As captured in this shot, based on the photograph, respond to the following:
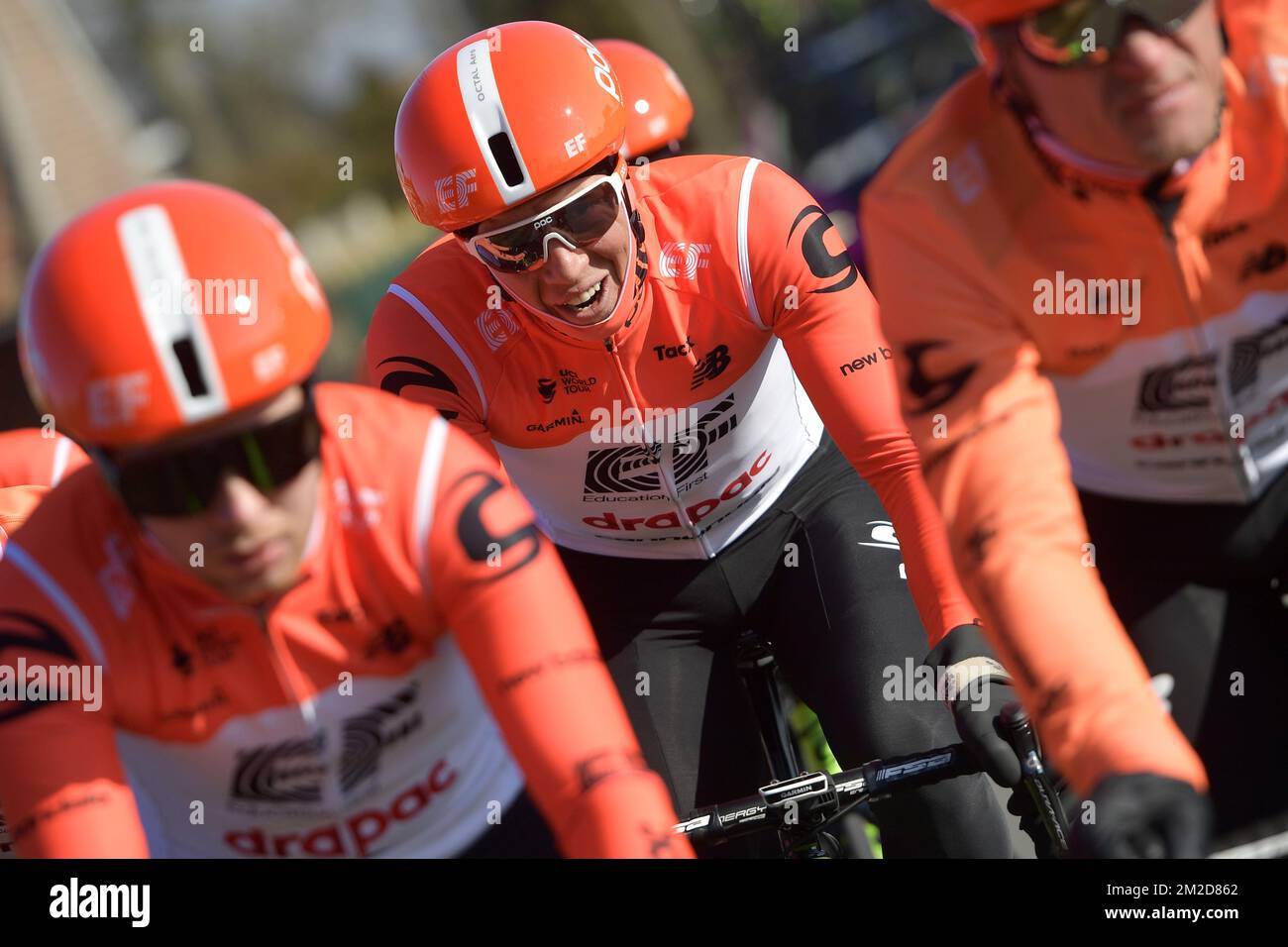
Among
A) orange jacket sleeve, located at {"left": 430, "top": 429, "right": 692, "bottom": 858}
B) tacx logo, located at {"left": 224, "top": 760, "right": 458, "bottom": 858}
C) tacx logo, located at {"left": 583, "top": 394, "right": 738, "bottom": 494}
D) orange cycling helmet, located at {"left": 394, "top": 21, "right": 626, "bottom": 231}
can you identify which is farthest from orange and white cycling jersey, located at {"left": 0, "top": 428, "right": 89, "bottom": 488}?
orange jacket sleeve, located at {"left": 430, "top": 429, "right": 692, "bottom": 858}

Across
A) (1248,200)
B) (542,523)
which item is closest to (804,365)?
(542,523)

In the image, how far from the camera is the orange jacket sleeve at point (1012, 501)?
320 centimetres

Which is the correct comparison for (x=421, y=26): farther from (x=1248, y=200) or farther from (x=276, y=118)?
(x=1248, y=200)

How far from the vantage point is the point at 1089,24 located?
11.0ft

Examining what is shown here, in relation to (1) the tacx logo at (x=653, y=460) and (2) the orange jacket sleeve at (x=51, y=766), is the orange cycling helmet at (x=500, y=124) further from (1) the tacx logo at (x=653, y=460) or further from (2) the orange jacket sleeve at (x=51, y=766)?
(2) the orange jacket sleeve at (x=51, y=766)

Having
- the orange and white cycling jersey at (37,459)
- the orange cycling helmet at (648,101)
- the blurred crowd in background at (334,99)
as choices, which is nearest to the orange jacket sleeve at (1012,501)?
the orange and white cycling jersey at (37,459)

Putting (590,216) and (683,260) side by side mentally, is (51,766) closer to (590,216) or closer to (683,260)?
(590,216)

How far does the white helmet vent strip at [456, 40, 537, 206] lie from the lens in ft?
16.1

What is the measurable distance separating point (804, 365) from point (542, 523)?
1261 mm

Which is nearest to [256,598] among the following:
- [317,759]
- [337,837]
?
[317,759]

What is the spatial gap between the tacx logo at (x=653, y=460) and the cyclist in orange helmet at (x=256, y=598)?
1.59 m

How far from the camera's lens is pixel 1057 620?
332 cm
